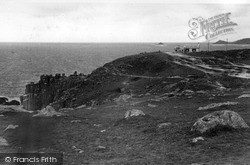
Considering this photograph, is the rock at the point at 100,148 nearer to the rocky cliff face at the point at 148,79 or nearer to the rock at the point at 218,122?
the rock at the point at 218,122

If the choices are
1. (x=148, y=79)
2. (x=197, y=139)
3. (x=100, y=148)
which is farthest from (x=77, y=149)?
(x=148, y=79)

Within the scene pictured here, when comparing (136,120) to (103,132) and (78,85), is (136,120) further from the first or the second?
(78,85)

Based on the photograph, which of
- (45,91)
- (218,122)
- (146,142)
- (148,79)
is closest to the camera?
(218,122)

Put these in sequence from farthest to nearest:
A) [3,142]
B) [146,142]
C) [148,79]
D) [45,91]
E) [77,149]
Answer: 1. [45,91]
2. [148,79]
3. [3,142]
4. [146,142]
5. [77,149]

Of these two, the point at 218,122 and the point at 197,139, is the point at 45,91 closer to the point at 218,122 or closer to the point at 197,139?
the point at 218,122

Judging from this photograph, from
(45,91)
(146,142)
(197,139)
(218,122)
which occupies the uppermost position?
(218,122)

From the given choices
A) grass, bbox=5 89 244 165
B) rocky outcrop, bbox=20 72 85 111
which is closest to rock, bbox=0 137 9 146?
grass, bbox=5 89 244 165

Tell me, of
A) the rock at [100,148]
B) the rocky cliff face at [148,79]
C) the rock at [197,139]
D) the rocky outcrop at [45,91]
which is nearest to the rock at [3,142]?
the rock at [100,148]
